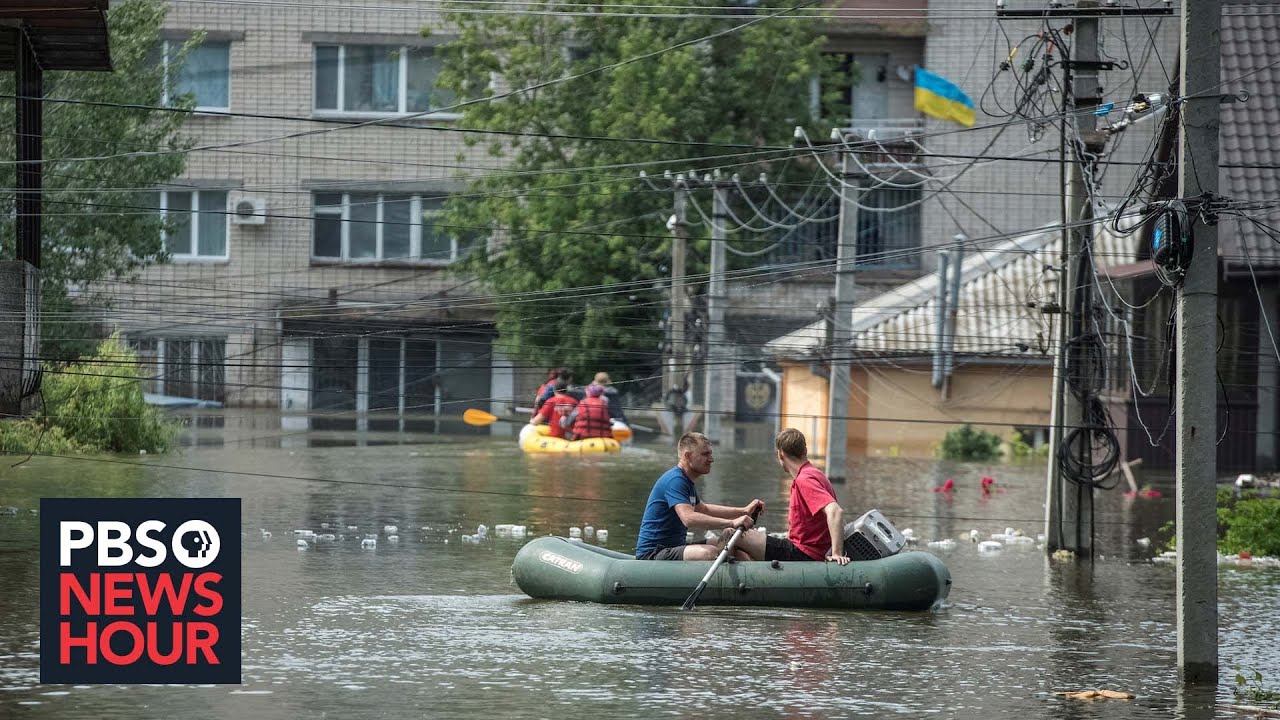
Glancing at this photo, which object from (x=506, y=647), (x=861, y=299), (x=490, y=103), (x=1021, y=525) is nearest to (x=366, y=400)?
(x=490, y=103)

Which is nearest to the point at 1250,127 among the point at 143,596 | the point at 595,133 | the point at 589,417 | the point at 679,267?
the point at 679,267

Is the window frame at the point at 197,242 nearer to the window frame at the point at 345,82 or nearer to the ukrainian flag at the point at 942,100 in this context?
the window frame at the point at 345,82

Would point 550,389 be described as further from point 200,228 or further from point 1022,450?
point 200,228

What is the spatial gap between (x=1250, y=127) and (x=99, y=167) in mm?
21333

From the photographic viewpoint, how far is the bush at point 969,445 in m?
39.9

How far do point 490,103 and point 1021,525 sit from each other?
79.6ft

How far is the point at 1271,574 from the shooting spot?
784 inches

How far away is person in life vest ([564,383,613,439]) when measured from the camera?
36375 mm

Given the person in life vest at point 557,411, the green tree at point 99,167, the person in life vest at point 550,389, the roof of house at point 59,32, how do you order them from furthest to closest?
the person in life vest at point 550,389 → the person in life vest at point 557,411 → the green tree at point 99,167 → the roof of house at point 59,32

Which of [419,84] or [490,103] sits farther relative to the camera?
[419,84]

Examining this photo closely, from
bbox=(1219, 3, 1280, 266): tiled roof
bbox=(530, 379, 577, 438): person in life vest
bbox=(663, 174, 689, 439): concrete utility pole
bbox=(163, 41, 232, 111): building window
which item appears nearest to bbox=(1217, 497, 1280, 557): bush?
bbox=(1219, 3, 1280, 266): tiled roof

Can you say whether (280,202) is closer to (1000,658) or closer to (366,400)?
(366,400)

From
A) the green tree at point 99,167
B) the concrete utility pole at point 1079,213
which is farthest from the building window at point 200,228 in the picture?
the concrete utility pole at point 1079,213

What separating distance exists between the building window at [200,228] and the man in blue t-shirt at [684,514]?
3457 centimetres
